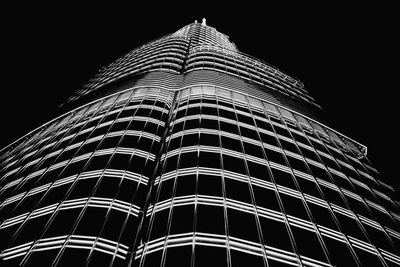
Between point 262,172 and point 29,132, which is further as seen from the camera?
point 29,132

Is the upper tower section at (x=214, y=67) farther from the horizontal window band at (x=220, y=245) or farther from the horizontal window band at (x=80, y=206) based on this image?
the horizontal window band at (x=220, y=245)

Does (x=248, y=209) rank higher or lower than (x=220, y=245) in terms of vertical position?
lower

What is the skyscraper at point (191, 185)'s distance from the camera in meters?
15.5

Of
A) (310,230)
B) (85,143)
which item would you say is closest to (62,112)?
(85,143)

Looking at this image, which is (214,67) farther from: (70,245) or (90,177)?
(70,245)

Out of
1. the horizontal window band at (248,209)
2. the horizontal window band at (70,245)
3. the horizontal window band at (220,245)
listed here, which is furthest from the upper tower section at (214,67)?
the horizontal window band at (70,245)

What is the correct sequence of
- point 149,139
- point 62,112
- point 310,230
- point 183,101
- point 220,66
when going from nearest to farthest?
point 310,230, point 149,139, point 183,101, point 62,112, point 220,66

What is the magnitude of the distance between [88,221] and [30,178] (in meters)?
4.90

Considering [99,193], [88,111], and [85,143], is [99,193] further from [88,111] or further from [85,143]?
[88,111]

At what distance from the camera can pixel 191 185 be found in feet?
63.4

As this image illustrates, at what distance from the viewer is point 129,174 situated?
19344mm

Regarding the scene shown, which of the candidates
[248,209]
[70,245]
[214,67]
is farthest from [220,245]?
[214,67]

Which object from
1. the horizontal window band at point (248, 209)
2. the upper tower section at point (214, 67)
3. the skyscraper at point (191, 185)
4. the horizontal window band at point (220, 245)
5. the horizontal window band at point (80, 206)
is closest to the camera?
the horizontal window band at point (220, 245)

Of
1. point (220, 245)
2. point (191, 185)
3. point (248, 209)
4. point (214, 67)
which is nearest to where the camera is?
point (220, 245)
